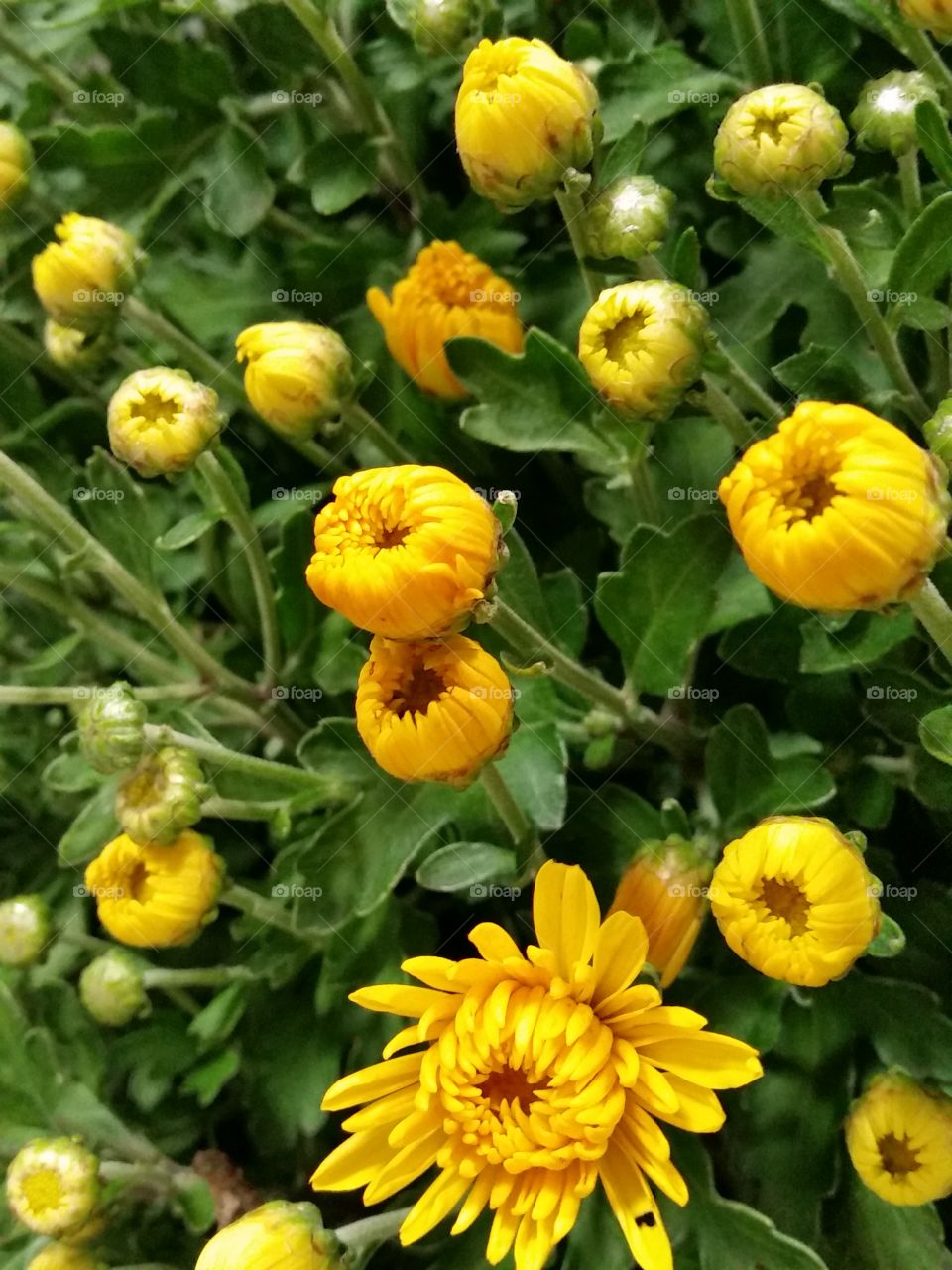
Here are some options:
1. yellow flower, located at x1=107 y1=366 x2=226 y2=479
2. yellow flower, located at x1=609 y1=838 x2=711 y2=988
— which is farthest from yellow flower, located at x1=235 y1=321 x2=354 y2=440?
yellow flower, located at x1=609 y1=838 x2=711 y2=988

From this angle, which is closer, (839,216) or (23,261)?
(839,216)

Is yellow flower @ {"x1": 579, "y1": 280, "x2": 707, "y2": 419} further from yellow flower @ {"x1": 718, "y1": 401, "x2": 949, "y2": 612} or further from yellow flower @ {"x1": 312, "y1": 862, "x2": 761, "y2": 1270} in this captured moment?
yellow flower @ {"x1": 312, "y1": 862, "x2": 761, "y2": 1270}

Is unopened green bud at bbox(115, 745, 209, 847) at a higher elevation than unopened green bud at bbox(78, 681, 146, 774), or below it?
below

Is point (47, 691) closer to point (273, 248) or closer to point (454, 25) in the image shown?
point (273, 248)

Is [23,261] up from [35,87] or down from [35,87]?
down

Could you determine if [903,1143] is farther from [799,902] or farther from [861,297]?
[861,297]

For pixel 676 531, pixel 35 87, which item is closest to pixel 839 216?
pixel 676 531

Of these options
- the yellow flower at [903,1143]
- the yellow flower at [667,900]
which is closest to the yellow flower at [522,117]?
the yellow flower at [667,900]
